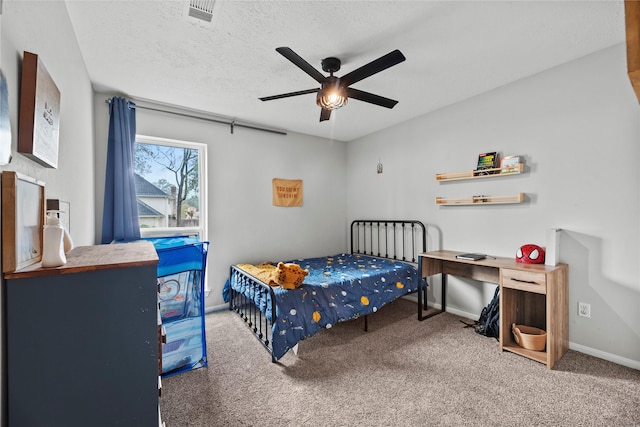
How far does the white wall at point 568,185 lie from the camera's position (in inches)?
85.4

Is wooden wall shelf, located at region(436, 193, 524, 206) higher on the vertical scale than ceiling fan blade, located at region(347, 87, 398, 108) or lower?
lower

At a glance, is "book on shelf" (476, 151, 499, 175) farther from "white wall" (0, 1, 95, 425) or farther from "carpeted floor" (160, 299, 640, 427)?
"white wall" (0, 1, 95, 425)

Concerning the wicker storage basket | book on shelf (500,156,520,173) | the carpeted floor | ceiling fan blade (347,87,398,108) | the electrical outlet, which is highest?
ceiling fan blade (347,87,398,108)

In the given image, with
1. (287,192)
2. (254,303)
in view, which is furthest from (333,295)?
(287,192)

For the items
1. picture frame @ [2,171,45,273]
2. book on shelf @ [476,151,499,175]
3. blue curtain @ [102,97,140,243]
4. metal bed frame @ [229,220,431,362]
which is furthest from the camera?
→ book on shelf @ [476,151,499,175]

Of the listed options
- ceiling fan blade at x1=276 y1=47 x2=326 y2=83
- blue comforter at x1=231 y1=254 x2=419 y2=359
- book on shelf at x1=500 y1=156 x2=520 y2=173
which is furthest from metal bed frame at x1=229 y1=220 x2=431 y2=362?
ceiling fan blade at x1=276 y1=47 x2=326 y2=83

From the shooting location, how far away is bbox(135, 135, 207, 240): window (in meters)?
3.21

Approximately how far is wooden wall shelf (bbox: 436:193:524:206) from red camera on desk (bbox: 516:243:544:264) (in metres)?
0.46

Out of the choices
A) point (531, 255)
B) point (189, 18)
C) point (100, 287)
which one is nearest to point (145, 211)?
point (189, 18)

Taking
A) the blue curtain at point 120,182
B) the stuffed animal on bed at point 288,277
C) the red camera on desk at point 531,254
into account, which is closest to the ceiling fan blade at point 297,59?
the stuffed animal on bed at point 288,277

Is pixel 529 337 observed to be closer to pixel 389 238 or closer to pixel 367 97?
pixel 389 238

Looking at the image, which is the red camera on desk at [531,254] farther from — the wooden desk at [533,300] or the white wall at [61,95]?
the white wall at [61,95]

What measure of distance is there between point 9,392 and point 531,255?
325 cm

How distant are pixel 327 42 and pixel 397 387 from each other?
8.31 ft
